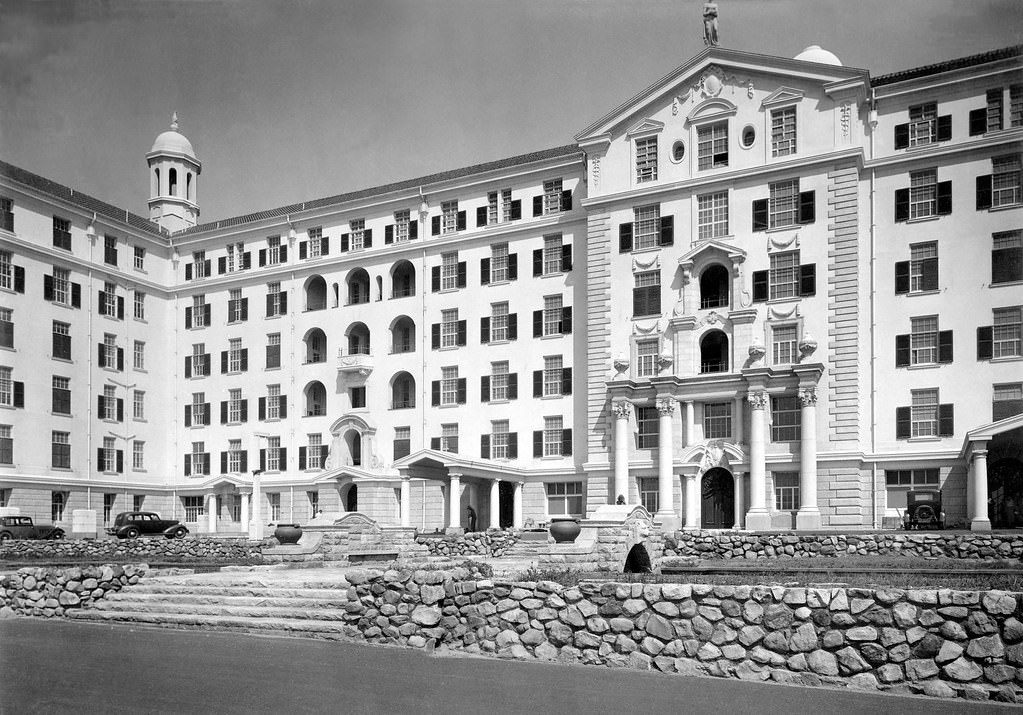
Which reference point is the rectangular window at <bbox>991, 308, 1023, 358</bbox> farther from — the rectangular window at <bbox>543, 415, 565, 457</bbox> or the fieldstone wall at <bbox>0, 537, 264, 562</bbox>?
the fieldstone wall at <bbox>0, 537, 264, 562</bbox>

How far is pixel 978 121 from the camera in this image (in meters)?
45.6

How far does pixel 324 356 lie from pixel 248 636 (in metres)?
48.5

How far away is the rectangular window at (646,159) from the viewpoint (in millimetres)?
52594

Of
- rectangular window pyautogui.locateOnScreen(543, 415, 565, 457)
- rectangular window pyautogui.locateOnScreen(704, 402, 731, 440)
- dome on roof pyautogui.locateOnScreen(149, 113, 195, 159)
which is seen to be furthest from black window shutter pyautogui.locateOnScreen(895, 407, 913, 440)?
dome on roof pyautogui.locateOnScreen(149, 113, 195, 159)

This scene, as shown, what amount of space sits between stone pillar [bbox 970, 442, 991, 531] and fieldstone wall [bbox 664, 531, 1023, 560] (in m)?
6.46

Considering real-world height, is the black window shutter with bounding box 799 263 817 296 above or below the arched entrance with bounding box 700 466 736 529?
above

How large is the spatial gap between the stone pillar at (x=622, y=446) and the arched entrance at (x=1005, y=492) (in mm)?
16483

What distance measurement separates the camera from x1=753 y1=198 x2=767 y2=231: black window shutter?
49.3 meters

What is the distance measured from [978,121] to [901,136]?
333 centimetres

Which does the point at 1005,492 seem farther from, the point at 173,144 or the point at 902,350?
the point at 173,144

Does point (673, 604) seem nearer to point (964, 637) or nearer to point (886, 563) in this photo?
point (964, 637)

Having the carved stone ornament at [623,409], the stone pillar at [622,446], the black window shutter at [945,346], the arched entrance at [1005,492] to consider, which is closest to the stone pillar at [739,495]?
the stone pillar at [622,446]

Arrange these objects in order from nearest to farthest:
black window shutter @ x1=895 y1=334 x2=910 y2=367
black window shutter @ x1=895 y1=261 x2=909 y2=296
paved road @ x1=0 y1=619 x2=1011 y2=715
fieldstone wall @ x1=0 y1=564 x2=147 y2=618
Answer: paved road @ x1=0 y1=619 x2=1011 y2=715 → fieldstone wall @ x1=0 y1=564 x2=147 y2=618 → black window shutter @ x1=895 y1=334 x2=910 y2=367 → black window shutter @ x1=895 y1=261 x2=909 y2=296

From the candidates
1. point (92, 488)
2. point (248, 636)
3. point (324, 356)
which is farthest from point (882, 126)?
point (92, 488)
